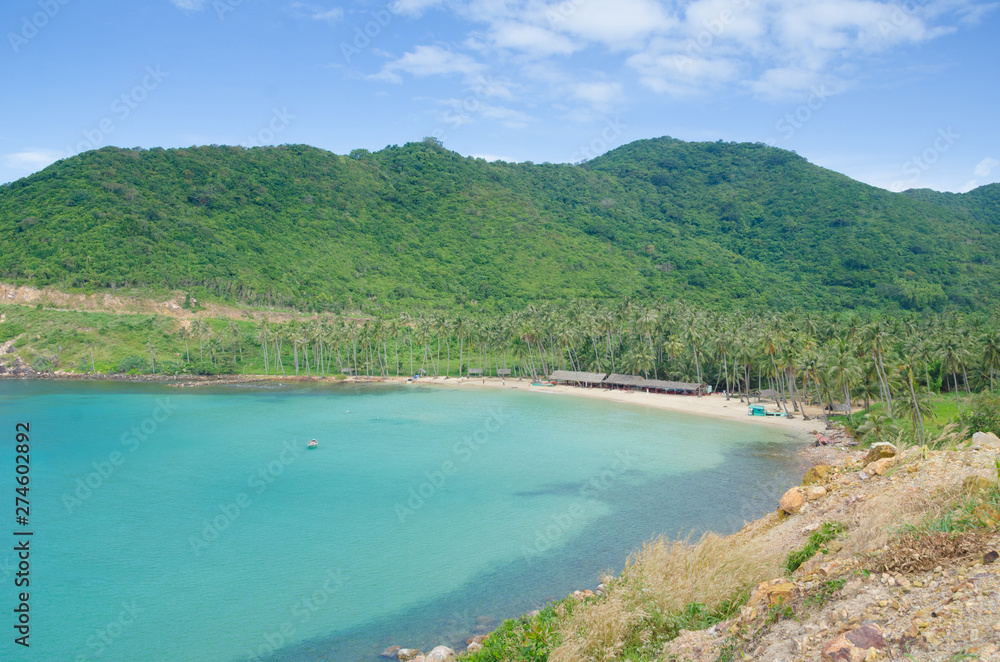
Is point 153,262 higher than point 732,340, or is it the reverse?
point 153,262

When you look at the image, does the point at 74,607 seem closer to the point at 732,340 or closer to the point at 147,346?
the point at 732,340

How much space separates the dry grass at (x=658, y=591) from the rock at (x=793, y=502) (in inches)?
149

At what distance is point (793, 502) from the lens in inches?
664

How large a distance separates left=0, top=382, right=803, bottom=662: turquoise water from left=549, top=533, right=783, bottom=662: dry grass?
923cm

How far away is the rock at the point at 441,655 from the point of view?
699 inches

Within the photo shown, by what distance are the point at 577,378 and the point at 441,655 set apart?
2659 inches

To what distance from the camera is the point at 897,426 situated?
4306 cm

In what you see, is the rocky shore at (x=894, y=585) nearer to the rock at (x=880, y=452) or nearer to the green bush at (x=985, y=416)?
the rock at (x=880, y=452)

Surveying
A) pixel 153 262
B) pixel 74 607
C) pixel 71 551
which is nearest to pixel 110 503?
pixel 71 551

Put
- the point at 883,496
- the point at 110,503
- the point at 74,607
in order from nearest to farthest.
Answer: the point at 883,496 < the point at 74,607 < the point at 110,503

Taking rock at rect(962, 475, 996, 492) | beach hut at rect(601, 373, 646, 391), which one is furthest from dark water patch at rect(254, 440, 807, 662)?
beach hut at rect(601, 373, 646, 391)

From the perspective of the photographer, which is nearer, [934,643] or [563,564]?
[934,643]

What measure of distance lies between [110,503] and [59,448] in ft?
60.2

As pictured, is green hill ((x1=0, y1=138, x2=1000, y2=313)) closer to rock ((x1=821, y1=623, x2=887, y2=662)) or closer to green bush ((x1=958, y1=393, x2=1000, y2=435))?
green bush ((x1=958, y1=393, x2=1000, y2=435))
